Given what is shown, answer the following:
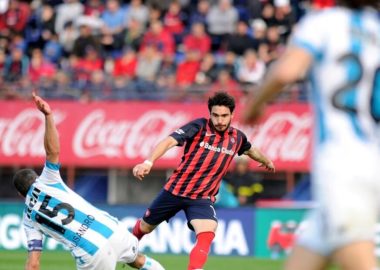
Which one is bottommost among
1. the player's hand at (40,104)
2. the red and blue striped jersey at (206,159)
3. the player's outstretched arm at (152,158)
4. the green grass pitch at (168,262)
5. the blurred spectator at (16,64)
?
the green grass pitch at (168,262)

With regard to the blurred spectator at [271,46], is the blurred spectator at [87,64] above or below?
below

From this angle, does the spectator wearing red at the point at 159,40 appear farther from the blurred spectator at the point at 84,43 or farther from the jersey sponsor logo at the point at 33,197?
the jersey sponsor logo at the point at 33,197

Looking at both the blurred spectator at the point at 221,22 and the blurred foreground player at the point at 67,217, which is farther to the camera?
the blurred spectator at the point at 221,22

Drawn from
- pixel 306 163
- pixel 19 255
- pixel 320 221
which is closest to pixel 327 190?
pixel 320 221

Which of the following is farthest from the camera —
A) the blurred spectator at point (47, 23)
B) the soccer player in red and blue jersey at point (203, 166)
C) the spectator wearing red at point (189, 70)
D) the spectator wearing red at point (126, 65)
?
the blurred spectator at point (47, 23)

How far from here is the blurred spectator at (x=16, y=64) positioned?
23141 millimetres

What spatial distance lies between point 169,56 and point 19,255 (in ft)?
20.0

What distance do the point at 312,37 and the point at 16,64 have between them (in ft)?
61.0

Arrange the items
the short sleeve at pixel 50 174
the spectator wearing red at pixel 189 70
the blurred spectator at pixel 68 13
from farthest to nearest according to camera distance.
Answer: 1. the blurred spectator at pixel 68 13
2. the spectator wearing red at pixel 189 70
3. the short sleeve at pixel 50 174

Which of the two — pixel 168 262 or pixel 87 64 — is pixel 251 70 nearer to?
pixel 87 64

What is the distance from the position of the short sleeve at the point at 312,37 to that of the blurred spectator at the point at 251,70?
15950 mm

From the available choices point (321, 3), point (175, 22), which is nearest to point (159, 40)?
point (175, 22)

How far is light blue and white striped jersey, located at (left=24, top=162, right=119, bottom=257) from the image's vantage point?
9172mm

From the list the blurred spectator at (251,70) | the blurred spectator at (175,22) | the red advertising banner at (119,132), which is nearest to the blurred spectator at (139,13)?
the blurred spectator at (175,22)
